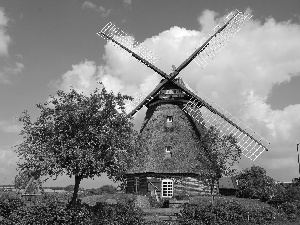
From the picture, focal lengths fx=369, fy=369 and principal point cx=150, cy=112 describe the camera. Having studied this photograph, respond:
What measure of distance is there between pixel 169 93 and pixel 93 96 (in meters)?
20.6

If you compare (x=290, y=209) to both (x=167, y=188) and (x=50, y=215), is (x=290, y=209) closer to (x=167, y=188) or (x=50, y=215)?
(x=167, y=188)

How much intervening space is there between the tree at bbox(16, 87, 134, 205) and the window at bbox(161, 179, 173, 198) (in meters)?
16.0

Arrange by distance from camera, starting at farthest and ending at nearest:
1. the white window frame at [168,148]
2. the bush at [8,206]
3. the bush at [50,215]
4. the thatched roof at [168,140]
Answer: the white window frame at [168,148] < the thatched roof at [168,140] < the bush at [8,206] < the bush at [50,215]

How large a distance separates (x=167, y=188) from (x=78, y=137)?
19083 mm

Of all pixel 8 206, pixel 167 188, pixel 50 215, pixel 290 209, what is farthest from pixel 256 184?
pixel 50 215

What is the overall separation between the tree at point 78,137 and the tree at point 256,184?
2827 cm

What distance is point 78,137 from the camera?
22016 millimetres

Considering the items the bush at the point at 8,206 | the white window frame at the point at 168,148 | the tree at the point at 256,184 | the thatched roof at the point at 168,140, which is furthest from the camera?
the tree at the point at 256,184

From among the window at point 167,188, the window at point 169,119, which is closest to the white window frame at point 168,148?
the window at point 167,188

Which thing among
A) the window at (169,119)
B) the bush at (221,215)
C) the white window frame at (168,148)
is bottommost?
the bush at (221,215)

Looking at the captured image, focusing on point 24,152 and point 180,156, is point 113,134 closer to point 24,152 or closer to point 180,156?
point 24,152

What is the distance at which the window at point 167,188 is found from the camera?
38844 mm

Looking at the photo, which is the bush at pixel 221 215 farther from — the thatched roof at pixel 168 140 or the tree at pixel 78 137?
the thatched roof at pixel 168 140

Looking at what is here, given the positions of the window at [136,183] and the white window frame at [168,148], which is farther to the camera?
the window at [136,183]
